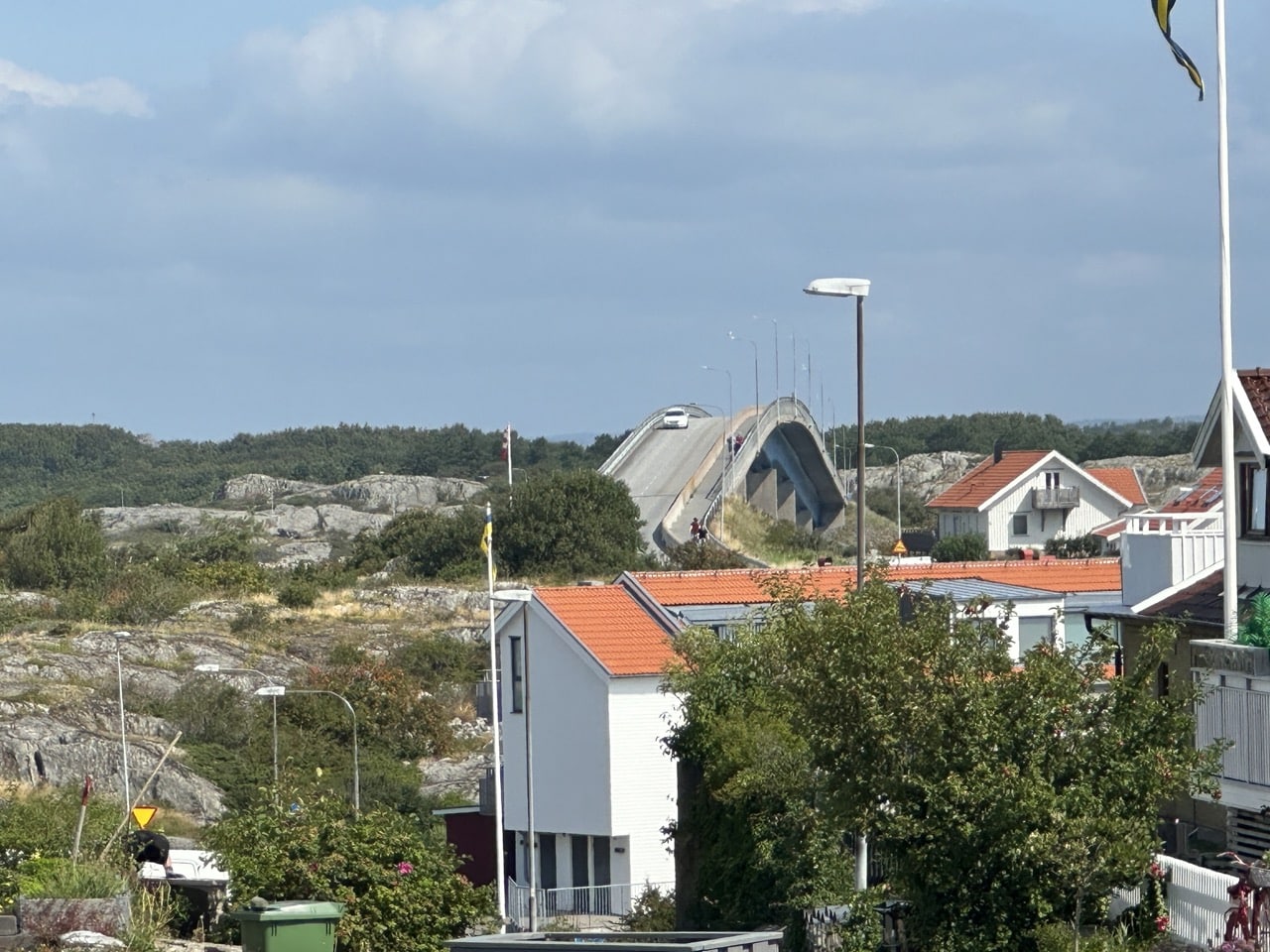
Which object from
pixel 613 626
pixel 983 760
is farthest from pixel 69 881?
pixel 613 626

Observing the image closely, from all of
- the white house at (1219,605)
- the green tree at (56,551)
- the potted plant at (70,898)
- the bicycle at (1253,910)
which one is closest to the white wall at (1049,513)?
the green tree at (56,551)

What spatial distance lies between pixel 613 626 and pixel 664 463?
69175mm

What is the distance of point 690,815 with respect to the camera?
32.9 metres

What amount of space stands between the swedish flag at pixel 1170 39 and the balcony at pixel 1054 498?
8888cm

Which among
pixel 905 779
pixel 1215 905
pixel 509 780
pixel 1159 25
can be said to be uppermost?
pixel 1159 25

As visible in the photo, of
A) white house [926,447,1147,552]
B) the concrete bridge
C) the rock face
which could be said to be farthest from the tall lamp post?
the rock face

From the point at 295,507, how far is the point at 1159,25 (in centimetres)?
15077

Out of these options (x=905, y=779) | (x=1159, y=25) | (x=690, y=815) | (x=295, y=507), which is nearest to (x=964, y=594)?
(x=690, y=815)

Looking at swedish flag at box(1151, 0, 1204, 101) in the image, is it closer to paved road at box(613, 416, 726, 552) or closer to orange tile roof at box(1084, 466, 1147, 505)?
paved road at box(613, 416, 726, 552)

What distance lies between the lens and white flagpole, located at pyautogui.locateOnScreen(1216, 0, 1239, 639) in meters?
24.1

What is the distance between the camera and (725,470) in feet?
346

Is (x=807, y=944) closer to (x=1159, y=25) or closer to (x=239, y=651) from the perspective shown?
(x=1159, y=25)

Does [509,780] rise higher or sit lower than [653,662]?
lower

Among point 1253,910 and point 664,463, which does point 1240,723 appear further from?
point 664,463
